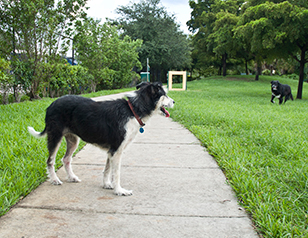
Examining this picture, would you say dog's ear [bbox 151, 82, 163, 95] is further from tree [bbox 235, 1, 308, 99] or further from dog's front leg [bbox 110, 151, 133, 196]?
tree [bbox 235, 1, 308, 99]

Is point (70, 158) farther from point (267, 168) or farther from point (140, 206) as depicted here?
point (267, 168)

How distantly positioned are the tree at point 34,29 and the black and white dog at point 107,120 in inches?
320

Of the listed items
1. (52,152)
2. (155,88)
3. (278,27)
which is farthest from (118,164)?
(278,27)

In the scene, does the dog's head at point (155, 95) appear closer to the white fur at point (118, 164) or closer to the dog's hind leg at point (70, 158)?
the white fur at point (118, 164)

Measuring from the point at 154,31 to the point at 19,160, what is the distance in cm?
3111

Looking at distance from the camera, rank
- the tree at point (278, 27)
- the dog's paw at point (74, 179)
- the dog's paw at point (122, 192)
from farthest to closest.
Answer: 1. the tree at point (278, 27)
2. the dog's paw at point (74, 179)
3. the dog's paw at point (122, 192)

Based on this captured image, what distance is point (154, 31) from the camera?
3306 cm

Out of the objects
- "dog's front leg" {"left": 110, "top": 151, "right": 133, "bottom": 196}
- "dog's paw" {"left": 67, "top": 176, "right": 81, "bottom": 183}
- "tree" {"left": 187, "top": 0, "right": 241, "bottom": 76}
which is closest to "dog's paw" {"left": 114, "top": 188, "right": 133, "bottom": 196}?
"dog's front leg" {"left": 110, "top": 151, "right": 133, "bottom": 196}

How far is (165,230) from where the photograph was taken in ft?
8.05

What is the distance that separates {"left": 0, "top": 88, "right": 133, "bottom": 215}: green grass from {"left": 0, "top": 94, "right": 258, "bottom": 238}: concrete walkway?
0.12 m

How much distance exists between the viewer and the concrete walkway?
2.44 meters

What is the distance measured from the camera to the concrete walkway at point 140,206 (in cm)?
244

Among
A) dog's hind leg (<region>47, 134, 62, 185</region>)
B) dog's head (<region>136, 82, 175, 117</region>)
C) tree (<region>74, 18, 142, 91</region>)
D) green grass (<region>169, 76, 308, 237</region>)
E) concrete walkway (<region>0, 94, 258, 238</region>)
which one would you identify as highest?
tree (<region>74, 18, 142, 91</region>)

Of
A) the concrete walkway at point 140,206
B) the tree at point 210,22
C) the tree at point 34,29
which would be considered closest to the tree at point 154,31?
the tree at point 210,22
